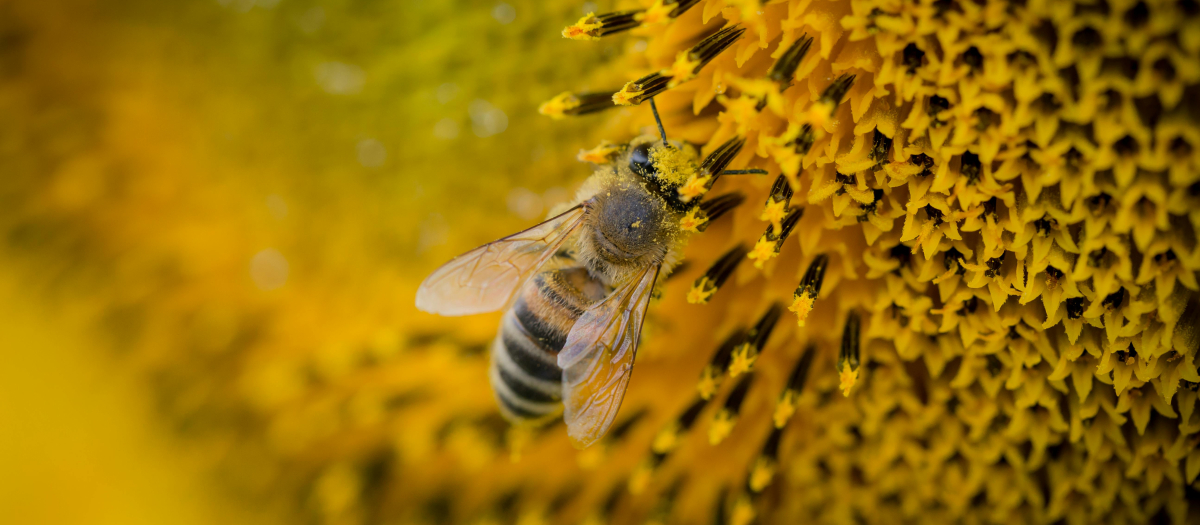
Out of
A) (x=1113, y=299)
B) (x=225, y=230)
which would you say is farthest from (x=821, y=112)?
(x=225, y=230)

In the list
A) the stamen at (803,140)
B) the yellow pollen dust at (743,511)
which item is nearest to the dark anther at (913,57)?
the stamen at (803,140)

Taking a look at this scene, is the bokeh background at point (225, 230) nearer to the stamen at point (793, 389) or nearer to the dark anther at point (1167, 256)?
the stamen at point (793, 389)

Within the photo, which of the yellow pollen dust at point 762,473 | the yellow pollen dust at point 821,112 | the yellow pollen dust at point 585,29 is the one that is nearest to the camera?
the yellow pollen dust at point 821,112

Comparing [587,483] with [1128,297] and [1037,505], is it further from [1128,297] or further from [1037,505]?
[1128,297]

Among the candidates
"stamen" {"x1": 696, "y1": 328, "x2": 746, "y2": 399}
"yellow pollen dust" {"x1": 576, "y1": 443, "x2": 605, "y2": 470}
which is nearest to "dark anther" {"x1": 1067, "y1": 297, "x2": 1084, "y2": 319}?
"stamen" {"x1": 696, "y1": 328, "x2": 746, "y2": 399}

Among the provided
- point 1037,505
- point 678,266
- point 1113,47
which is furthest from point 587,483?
point 1113,47

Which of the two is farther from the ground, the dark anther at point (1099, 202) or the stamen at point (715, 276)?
the dark anther at point (1099, 202)

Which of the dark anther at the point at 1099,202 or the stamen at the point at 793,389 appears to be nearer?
the dark anther at the point at 1099,202
